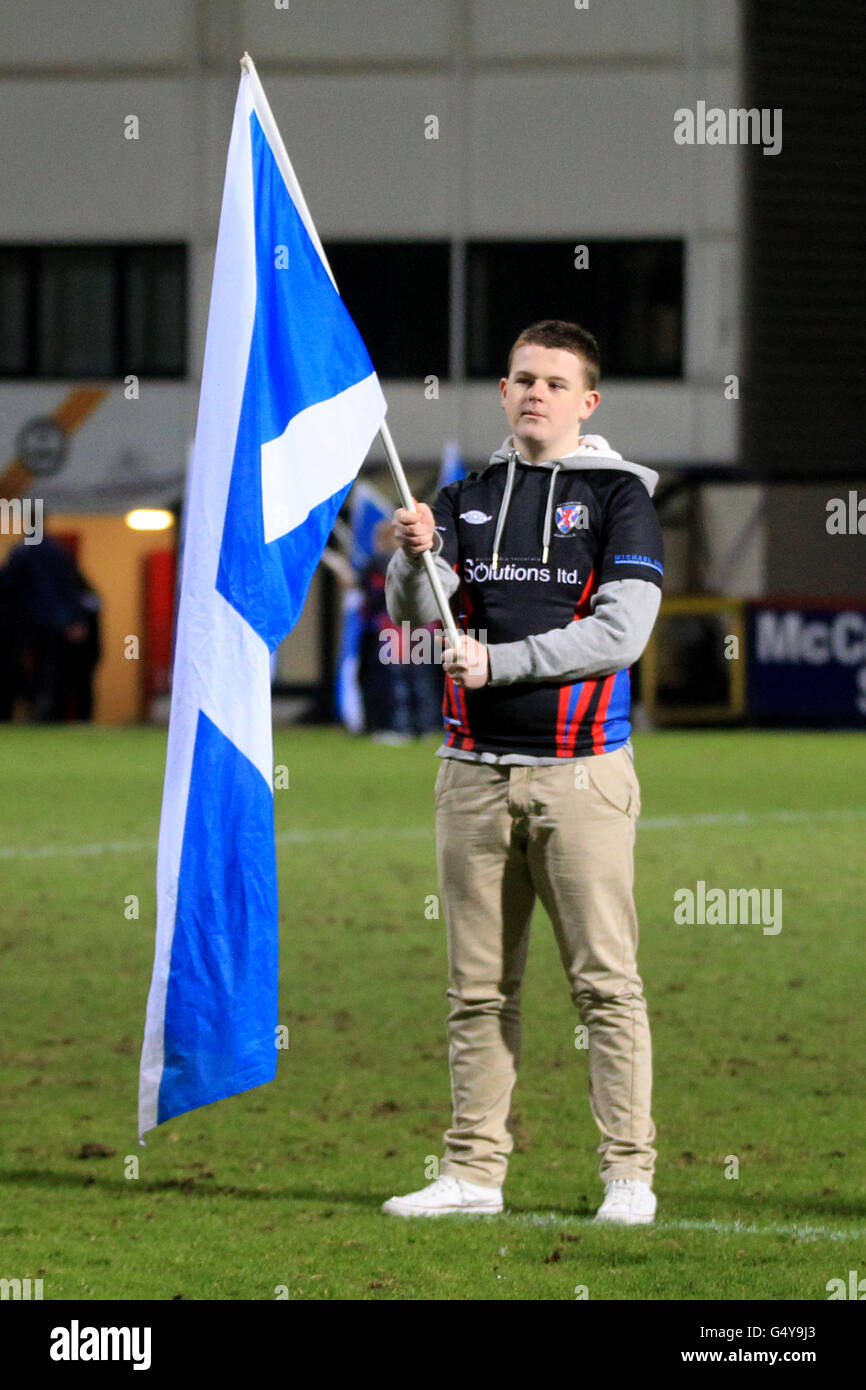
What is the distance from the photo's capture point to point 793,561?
2838cm

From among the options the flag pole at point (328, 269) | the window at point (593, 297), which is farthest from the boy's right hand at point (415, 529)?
the window at point (593, 297)

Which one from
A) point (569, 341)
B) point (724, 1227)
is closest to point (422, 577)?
point (569, 341)

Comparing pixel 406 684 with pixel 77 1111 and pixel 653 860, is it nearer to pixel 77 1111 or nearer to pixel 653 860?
pixel 653 860

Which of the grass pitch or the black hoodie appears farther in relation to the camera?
the black hoodie

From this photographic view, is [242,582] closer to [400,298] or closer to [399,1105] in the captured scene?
[399,1105]

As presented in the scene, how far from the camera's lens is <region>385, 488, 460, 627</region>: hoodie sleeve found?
487cm

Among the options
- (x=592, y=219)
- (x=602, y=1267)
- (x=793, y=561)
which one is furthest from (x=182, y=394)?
(x=602, y=1267)

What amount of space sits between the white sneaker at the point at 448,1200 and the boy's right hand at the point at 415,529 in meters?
1.45

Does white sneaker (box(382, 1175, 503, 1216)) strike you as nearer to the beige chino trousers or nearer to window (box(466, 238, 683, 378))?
the beige chino trousers

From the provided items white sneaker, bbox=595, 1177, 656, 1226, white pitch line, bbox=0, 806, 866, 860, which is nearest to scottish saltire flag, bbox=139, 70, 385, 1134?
white sneaker, bbox=595, 1177, 656, 1226

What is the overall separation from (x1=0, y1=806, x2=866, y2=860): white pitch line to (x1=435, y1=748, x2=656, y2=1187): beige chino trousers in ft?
24.6

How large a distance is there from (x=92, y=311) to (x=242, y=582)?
26337 millimetres

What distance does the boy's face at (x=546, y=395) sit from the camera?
4.98 meters
